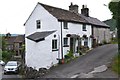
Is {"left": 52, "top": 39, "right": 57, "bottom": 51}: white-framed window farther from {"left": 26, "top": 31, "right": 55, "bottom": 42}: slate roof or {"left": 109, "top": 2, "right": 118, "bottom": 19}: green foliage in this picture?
{"left": 109, "top": 2, "right": 118, "bottom": 19}: green foliage

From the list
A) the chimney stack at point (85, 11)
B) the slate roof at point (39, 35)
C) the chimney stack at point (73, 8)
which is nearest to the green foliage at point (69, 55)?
the slate roof at point (39, 35)

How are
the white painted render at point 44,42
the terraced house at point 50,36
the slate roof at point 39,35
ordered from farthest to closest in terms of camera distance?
the slate roof at point 39,35 → the terraced house at point 50,36 → the white painted render at point 44,42

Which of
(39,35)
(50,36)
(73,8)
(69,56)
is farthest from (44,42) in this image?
(73,8)

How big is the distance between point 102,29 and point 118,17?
22.5 m

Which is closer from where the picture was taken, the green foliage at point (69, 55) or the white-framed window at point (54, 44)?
the white-framed window at point (54, 44)

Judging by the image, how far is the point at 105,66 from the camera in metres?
23.1

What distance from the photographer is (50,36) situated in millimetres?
28531

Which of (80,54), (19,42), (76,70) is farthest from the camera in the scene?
(19,42)

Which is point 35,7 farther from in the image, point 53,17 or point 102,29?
point 102,29

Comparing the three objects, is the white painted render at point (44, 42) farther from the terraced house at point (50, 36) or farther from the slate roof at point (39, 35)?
the slate roof at point (39, 35)

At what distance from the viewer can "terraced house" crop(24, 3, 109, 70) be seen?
2833 cm

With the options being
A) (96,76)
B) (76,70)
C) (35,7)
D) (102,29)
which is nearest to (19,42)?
(102,29)

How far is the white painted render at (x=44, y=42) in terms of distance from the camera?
28172 mm

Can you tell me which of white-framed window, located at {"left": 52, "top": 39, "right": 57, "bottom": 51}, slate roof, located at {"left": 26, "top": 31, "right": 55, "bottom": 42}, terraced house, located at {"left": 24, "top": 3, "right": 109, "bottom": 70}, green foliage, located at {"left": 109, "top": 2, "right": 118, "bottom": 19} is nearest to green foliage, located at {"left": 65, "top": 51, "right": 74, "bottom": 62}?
terraced house, located at {"left": 24, "top": 3, "right": 109, "bottom": 70}
